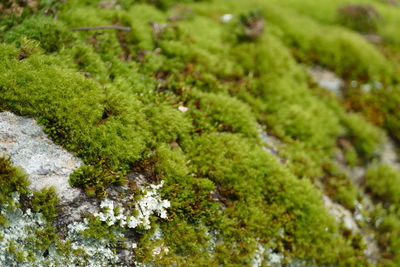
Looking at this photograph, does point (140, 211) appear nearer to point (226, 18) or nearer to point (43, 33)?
point (43, 33)

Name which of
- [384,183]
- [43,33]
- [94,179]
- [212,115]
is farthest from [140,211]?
[384,183]

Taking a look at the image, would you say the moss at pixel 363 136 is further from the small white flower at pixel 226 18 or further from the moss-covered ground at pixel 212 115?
the small white flower at pixel 226 18

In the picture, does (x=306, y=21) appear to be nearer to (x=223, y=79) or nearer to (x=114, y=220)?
(x=223, y=79)

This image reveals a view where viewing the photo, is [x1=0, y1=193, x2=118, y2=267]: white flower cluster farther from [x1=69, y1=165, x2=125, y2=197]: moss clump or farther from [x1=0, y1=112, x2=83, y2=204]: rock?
[x1=69, y1=165, x2=125, y2=197]: moss clump

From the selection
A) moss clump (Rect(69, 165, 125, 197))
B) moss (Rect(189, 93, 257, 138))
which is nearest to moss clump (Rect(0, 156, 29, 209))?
moss clump (Rect(69, 165, 125, 197))

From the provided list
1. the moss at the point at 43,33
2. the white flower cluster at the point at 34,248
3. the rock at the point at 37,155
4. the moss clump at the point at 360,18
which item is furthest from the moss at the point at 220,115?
the moss clump at the point at 360,18
